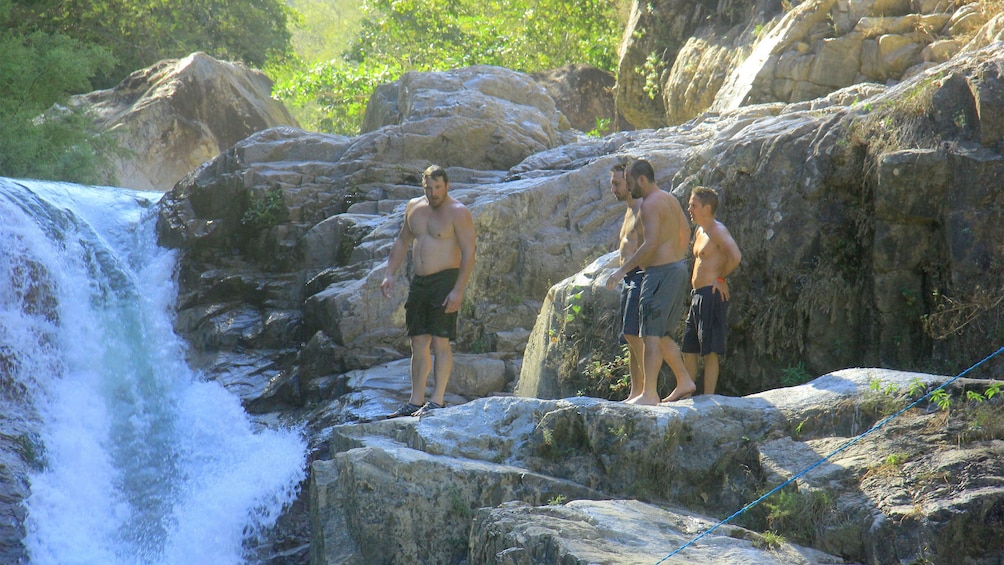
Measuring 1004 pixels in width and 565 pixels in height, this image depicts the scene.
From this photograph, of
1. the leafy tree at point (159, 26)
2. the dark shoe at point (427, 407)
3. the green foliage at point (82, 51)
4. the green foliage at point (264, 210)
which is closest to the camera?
the dark shoe at point (427, 407)

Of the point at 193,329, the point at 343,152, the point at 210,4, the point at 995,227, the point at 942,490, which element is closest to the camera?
the point at 942,490

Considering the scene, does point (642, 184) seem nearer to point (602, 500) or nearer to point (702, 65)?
point (602, 500)

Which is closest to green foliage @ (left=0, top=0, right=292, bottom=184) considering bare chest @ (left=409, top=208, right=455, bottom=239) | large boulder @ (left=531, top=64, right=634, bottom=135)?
large boulder @ (left=531, top=64, right=634, bottom=135)

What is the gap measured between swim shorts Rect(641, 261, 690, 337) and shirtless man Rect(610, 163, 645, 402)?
104 millimetres

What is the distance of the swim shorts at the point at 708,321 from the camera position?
22.2 ft

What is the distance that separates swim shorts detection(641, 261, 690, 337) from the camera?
631cm

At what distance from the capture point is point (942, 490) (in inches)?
180

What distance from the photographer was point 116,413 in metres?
9.69

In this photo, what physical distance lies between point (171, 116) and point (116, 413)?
39.7ft

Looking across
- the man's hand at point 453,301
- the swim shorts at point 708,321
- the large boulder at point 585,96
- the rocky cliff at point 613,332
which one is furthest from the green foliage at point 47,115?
the swim shorts at point 708,321

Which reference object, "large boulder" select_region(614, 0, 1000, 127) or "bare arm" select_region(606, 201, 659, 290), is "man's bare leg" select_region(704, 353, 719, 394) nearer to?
"bare arm" select_region(606, 201, 659, 290)

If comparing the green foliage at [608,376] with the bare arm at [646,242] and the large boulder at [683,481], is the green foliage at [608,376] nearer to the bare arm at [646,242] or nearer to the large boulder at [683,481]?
the bare arm at [646,242]

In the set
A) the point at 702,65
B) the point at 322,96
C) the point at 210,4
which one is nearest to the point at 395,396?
the point at 702,65

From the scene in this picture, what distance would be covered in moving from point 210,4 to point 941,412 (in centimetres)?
2522
